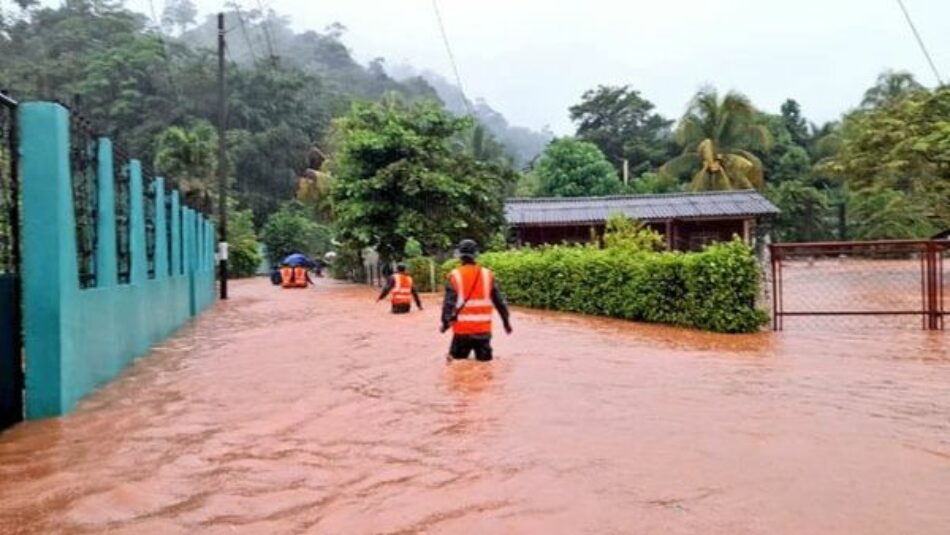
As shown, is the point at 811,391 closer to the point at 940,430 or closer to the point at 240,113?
the point at 940,430

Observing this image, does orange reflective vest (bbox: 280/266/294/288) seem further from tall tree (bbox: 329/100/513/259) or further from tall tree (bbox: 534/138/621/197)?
tall tree (bbox: 534/138/621/197)

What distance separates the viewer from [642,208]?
36375 millimetres

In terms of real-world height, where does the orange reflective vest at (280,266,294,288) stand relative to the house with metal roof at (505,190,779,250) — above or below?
below

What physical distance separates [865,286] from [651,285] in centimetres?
1473

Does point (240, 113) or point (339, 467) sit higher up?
point (240, 113)

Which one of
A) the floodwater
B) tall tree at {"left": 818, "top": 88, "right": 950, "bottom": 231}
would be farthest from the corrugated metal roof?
the floodwater

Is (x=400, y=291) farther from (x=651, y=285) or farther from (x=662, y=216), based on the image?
(x=662, y=216)

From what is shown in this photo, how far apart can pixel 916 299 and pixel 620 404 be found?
1642 cm

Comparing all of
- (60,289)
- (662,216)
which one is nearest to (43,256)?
(60,289)

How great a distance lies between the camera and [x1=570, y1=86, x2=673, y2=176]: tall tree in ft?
192

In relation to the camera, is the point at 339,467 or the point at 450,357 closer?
the point at 339,467

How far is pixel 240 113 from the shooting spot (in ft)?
208

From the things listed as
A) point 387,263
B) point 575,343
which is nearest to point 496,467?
point 575,343

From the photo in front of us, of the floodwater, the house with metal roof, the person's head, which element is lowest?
the floodwater
